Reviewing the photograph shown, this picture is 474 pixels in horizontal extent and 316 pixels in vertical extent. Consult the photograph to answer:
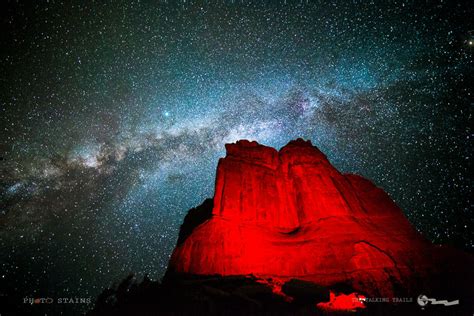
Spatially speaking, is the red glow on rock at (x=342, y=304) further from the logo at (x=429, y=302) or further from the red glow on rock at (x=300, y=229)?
the logo at (x=429, y=302)

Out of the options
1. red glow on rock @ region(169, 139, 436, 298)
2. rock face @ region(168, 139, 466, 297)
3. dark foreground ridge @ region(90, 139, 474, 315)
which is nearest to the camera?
dark foreground ridge @ region(90, 139, 474, 315)

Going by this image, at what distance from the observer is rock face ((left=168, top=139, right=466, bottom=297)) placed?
2475 centimetres

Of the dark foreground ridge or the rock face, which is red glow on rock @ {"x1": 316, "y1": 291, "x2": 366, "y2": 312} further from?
the rock face

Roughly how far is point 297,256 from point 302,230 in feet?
17.2

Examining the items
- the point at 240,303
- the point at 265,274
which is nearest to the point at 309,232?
the point at 265,274

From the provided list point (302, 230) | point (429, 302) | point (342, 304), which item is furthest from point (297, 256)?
point (429, 302)

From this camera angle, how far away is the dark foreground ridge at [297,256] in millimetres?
17875

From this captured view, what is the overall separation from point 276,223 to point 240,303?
59.4 ft

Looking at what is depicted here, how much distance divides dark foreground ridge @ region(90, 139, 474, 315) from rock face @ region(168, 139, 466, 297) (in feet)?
0.36

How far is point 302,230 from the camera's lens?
3155cm

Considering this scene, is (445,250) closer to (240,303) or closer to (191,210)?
(240,303)

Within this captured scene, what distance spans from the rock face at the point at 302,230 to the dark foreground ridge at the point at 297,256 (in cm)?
11

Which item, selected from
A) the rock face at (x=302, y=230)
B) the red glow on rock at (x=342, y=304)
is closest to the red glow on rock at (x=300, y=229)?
the rock face at (x=302, y=230)

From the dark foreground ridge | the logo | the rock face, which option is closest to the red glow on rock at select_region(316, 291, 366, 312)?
the dark foreground ridge
